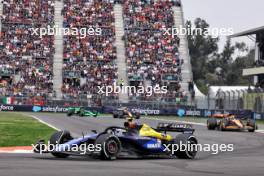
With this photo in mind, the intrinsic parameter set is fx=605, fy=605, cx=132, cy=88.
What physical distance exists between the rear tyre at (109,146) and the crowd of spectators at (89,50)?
4115 centimetres

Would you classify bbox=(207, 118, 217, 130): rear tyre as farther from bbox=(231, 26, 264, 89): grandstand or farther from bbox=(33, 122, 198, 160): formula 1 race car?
bbox=(231, 26, 264, 89): grandstand

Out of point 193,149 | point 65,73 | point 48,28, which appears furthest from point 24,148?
point 48,28

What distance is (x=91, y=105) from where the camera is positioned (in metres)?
54.0

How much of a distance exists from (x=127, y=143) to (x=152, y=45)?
4827 centimetres

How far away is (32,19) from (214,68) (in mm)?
69241

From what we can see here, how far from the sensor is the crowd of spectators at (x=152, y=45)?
58.7 meters

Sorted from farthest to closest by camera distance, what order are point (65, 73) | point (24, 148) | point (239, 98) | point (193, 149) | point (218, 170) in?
1. point (65, 73)
2. point (239, 98)
3. point (24, 148)
4. point (193, 149)
5. point (218, 170)

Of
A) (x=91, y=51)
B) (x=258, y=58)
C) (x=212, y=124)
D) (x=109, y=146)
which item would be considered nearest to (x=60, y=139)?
(x=109, y=146)

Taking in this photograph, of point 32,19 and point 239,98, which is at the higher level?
point 32,19

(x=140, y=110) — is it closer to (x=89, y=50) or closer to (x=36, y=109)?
(x=36, y=109)

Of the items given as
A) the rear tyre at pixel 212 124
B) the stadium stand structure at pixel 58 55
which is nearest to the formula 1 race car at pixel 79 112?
the stadium stand structure at pixel 58 55

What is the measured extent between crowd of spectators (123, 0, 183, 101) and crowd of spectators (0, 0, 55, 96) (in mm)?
8086

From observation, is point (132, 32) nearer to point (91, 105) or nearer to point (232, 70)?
point (91, 105)

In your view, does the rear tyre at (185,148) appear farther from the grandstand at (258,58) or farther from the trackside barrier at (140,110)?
the grandstand at (258,58)
